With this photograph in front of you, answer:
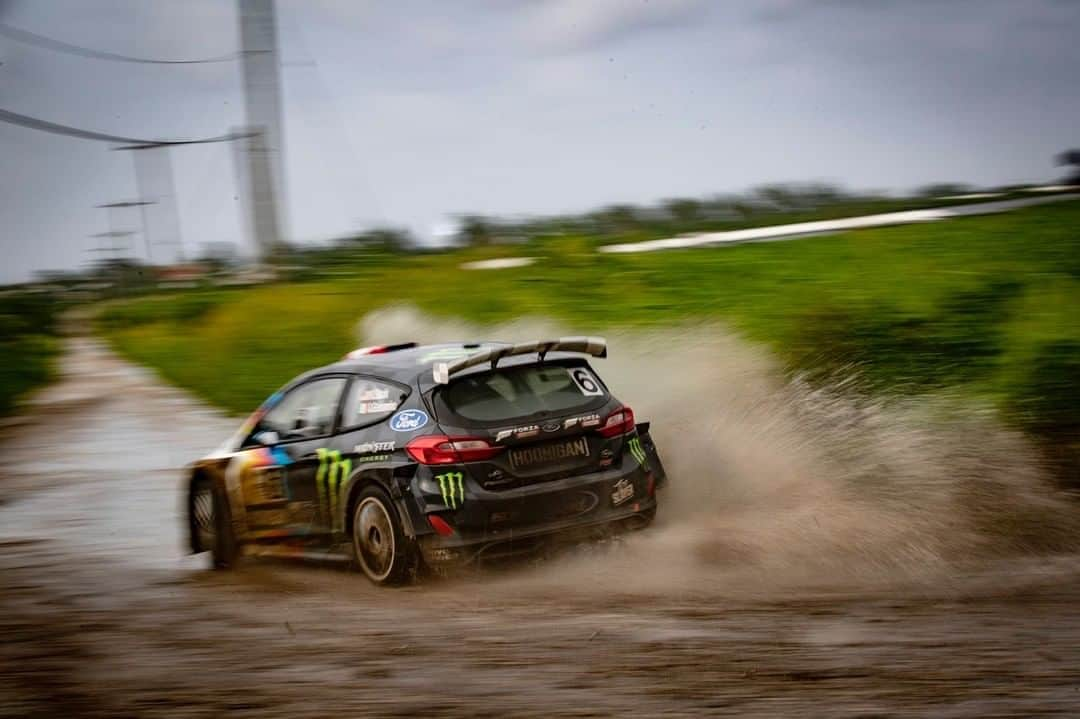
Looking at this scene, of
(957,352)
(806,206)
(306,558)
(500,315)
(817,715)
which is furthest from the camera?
(806,206)

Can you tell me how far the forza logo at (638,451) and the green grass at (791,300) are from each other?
487 cm

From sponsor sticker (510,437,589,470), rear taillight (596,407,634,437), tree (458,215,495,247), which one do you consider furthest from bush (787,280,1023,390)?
tree (458,215,495,247)

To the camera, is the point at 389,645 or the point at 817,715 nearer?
A: the point at 817,715

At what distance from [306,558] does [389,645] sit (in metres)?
2.76

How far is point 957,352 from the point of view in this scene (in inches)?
567

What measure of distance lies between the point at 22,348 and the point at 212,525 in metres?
34.0

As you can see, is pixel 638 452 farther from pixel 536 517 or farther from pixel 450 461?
pixel 450 461

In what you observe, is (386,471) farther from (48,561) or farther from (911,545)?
(48,561)

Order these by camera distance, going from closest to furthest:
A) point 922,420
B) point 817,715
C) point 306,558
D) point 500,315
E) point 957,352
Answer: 1. point 817,715
2. point 306,558
3. point 922,420
4. point 957,352
5. point 500,315

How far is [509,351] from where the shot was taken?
911 cm

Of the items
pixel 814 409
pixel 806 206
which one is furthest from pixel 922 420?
pixel 806 206

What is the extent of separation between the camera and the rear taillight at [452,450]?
8688 millimetres

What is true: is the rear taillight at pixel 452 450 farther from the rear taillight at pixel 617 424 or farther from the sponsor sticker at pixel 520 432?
the rear taillight at pixel 617 424

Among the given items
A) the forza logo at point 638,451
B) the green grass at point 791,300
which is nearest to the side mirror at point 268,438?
the forza logo at point 638,451
